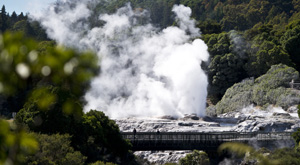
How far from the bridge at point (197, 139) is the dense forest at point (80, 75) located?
1.66m

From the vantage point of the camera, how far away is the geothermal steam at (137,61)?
47375 millimetres

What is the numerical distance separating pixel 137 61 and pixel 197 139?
3824 centimetres

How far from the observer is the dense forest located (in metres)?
1.76

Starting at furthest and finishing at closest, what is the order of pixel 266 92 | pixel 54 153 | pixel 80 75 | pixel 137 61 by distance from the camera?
1. pixel 137 61
2. pixel 266 92
3. pixel 54 153
4. pixel 80 75

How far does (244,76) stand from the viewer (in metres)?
61.4

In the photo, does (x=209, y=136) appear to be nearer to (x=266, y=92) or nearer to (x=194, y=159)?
(x=194, y=159)

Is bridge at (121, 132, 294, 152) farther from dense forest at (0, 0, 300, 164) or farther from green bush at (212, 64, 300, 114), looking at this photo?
green bush at (212, 64, 300, 114)

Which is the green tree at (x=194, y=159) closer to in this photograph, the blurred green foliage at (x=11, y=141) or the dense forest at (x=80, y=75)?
the dense forest at (x=80, y=75)

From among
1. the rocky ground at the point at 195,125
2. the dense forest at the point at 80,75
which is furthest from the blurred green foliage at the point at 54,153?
the rocky ground at the point at 195,125

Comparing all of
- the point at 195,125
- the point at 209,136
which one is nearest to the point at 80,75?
the point at 209,136

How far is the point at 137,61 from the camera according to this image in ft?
227

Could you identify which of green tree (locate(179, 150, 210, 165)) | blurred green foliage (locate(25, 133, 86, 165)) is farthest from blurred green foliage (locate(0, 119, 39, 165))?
green tree (locate(179, 150, 210, 165))

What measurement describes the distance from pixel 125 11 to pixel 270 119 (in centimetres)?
7419

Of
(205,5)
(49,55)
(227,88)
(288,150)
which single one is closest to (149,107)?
(227,88)
